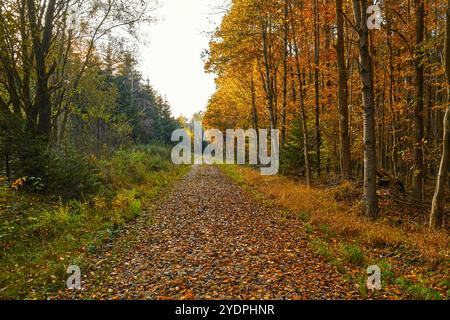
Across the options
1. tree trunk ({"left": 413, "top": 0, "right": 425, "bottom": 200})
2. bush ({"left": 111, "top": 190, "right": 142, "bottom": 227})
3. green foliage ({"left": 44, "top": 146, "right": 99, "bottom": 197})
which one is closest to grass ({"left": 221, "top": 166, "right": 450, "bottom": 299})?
tree trunk ({"left": 413, "top": 0, "right": 425, "bottom": 200})

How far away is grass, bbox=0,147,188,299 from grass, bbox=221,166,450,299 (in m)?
5.00

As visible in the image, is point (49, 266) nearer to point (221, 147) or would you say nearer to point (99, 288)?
point (99, 288)

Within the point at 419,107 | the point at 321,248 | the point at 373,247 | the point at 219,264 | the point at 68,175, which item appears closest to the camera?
the point at 219,264

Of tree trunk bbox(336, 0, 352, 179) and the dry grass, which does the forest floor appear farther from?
tree trunk bbox(336, 0, 352, 179)

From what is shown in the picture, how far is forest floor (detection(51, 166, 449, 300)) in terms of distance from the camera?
507cm

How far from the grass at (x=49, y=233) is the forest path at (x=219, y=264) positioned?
0.68m

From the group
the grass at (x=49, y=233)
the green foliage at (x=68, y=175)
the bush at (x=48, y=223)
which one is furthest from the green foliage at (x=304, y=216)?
the green foliage at (x=68, y=175)

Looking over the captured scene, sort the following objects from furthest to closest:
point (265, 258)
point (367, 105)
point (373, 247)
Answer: point (367, 105)
point (373, 247)
point (265, 258)

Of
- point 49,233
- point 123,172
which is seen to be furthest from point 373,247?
point 123,172

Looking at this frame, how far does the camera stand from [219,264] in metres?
6.12

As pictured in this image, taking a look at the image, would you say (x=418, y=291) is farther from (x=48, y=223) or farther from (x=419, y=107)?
(x=419, y=107)

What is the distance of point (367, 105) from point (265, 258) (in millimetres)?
5571
